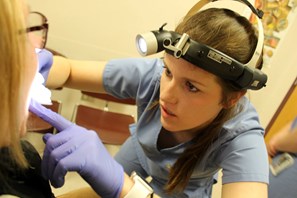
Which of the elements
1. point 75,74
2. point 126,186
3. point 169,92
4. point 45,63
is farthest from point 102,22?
point 126,186

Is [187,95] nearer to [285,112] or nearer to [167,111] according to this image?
[167,111]

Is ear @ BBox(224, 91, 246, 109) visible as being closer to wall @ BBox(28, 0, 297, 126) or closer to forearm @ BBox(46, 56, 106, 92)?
forearm @ BBox(46, 56, 106, 92)

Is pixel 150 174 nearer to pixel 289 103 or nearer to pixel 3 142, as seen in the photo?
pixel 3 142

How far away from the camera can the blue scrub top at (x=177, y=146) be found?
32.8 inches

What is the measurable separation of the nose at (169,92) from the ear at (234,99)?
0.15 meters

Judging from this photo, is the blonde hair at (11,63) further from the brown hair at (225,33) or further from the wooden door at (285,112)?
the wooden door at (285,112)

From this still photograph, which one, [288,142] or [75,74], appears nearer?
[288,142]

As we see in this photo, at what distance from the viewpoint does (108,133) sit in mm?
1652

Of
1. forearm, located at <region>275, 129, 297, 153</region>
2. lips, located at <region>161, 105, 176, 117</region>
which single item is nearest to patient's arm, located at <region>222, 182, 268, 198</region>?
forearm, located at <region>275, 129, 297, 153</region>

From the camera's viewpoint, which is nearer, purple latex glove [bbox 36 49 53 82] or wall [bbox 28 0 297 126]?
purple latex glove [bbox 36 49 53 82]

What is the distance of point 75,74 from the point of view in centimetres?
96

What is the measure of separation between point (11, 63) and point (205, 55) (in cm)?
44

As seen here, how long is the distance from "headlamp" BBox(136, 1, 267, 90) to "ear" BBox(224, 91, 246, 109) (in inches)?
2.7

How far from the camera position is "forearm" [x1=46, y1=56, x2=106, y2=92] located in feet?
2.99
